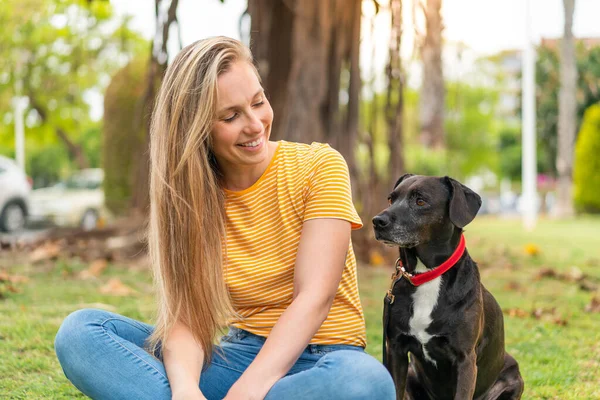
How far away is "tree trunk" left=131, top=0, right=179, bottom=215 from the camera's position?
557 cm

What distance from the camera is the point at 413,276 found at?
2674mm

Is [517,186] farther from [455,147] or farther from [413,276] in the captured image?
[413,276]

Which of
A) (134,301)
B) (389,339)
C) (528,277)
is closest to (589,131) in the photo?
(528,277)

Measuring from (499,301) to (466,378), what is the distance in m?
2.86

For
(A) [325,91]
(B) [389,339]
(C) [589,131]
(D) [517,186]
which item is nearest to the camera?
(B) [389,339]

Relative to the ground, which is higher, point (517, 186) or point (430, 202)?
point (430, 202)

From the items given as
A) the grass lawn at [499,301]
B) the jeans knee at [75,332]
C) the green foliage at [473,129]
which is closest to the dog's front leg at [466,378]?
the grass lawn at [499,301]

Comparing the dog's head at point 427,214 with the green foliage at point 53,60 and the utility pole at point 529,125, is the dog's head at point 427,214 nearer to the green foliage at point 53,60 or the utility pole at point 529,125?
the utility pole at point 529,125

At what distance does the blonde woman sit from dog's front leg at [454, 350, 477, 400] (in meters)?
0.37

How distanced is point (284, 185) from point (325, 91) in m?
3.67

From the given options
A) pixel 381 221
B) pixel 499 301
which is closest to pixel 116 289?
pixel 499 301

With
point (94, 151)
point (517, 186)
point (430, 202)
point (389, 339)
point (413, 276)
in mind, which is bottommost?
point (517, 186)

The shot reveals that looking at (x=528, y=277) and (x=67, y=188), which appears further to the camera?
(x=67, y=188)

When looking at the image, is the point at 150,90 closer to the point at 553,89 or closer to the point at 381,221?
the point at 381,221
